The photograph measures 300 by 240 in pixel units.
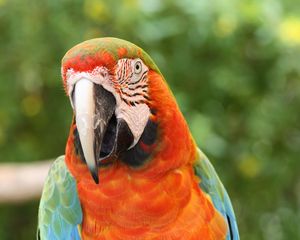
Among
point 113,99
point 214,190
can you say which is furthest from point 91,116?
point 214,190

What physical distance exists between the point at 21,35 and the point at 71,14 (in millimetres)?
191

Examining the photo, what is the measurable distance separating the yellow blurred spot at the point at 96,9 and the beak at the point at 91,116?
3.68 ft

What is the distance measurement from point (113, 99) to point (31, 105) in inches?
55.9

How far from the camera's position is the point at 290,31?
2238 millimetres

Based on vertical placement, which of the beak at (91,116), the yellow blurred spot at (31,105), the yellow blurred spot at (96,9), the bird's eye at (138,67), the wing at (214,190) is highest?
the yellow blurred spot at (96,9)

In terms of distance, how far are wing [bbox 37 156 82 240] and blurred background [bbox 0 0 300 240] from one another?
2.85 feet

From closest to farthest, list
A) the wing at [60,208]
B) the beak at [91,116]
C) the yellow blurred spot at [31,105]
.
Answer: the beak at [91,116]
the wing at [60,208]
the yellow blurred spot at [31,105]

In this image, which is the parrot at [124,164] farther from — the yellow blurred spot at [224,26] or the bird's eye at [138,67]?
the yellow blurred spot at [224,26]

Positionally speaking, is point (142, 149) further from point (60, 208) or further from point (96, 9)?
point (96, 9)

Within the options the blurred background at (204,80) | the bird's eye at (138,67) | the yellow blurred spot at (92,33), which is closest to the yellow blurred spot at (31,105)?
the blurred background at (204,80)

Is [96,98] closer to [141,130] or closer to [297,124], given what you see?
[141,130]

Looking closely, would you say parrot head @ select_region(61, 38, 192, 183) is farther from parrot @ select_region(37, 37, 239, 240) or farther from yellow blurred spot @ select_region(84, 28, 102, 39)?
yellow blurred spot @ select_region(84, 28, 102, 39)

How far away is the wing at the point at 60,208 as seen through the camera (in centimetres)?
145

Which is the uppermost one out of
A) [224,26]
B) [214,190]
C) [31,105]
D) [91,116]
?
[224,26]
